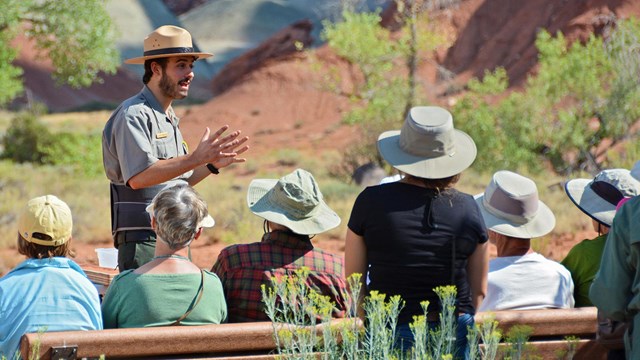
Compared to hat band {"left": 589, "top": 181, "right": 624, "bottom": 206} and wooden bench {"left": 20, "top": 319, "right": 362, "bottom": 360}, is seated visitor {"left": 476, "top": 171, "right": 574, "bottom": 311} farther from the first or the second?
wooden bench {"left": 20, "top": 319, "right": 362, "bottom": 360}

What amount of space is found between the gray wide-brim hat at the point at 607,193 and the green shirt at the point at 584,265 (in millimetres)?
119

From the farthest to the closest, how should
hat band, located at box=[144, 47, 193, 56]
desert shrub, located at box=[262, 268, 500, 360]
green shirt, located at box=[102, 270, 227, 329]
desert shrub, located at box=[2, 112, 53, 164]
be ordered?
1. desert shrub, located at box=[2, 112, 53, 164]
2. hat band, located at box=[144, 47, 193, 56]
3. green shirt, located at box=[102, 270, 227, 329]
4. desert shrub, located at box=[262, 268, 500, 360]

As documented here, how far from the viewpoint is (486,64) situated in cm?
3344

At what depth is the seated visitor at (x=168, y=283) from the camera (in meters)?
3.99

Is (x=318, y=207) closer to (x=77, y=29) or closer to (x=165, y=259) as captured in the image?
(x=165, y=259)

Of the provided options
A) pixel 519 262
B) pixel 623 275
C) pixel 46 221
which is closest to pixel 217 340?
pixel 46 221

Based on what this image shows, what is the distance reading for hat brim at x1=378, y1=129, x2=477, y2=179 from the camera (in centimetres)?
383

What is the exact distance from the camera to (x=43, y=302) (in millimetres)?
3898

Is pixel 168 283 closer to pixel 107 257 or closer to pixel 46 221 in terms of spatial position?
pixel 46 221

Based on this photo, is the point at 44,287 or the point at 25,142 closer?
the point at 44,287

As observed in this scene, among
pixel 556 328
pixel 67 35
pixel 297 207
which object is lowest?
pixel 556 328

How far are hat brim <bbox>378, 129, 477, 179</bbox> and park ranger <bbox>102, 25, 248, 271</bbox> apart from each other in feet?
2.64

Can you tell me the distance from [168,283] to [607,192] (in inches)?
80.6

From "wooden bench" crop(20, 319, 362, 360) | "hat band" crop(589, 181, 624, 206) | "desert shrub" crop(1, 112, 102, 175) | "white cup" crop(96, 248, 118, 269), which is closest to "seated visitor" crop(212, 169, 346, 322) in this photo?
"wooden bench" crop(20, 319, 362, 360)
